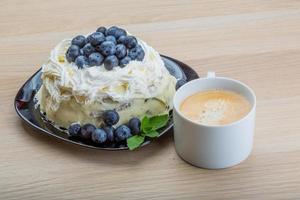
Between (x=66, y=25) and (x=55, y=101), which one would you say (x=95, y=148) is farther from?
(x=66, y=25)

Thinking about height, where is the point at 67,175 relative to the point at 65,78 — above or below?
below

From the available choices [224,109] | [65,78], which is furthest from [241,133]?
[65,78]

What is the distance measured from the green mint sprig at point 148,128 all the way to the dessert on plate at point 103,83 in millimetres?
33

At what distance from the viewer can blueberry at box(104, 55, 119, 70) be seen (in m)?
0.95

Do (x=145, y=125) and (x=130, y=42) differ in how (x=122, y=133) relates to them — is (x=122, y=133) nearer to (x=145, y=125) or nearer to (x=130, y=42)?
(x=145, y=125)

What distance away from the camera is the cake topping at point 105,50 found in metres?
0.96

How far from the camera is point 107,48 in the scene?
958mm

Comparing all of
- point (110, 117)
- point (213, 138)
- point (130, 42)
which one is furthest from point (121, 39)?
point (213, 138)

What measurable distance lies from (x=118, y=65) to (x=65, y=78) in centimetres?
9

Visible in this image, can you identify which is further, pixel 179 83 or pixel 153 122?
pixel 179 83

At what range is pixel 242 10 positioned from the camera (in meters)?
1.37

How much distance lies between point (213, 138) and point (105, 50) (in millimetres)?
224

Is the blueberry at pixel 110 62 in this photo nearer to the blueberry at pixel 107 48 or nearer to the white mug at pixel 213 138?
the blueberry at pixel 107 48

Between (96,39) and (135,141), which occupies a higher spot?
(96,39)
